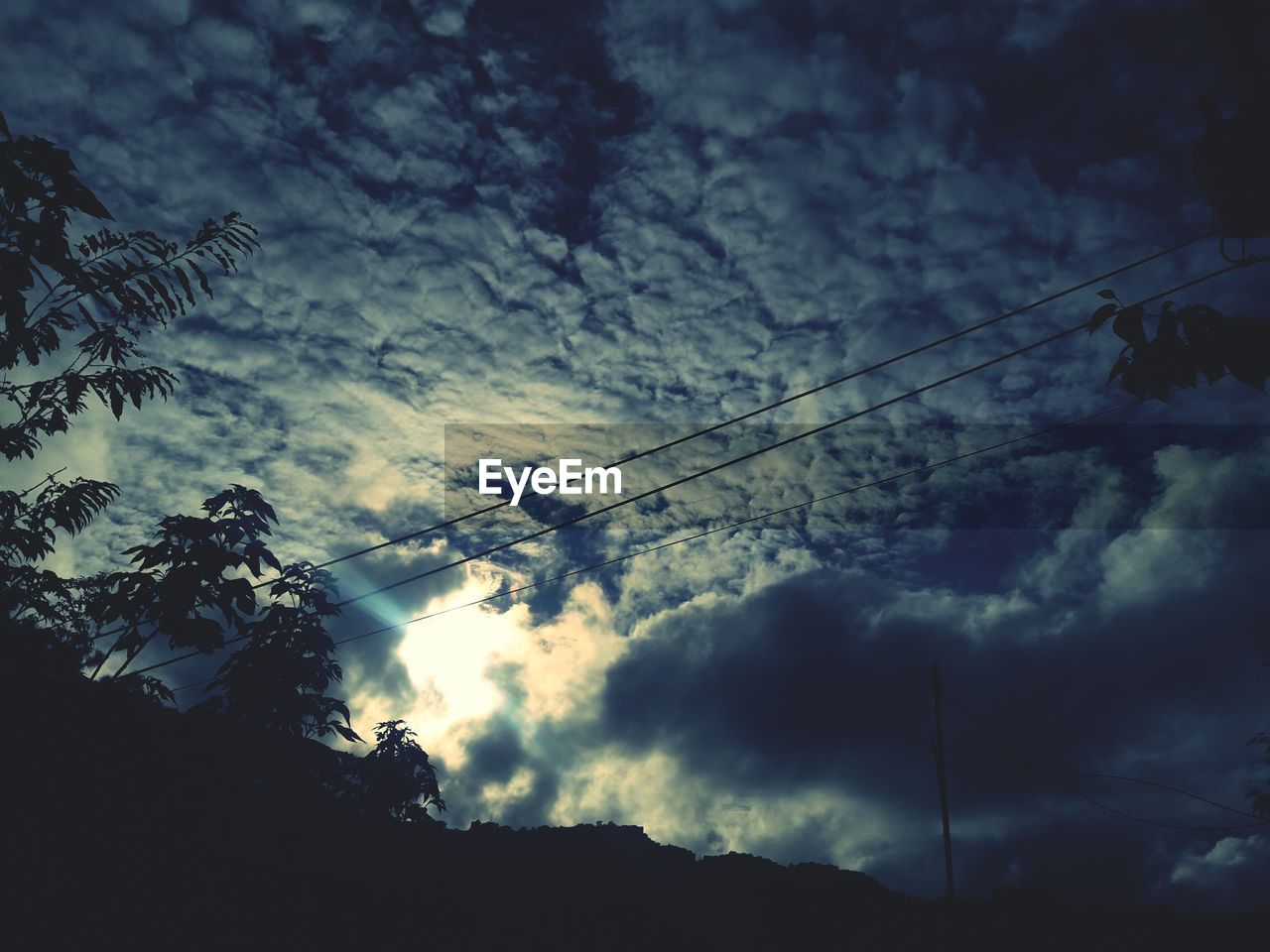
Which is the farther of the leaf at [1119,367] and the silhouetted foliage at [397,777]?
the silhouetted foliage at [397,777]

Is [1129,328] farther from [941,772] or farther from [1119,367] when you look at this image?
[941,772]

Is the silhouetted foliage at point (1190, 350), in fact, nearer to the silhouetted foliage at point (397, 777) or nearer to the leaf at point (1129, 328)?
the leaf at point (1129, 328)

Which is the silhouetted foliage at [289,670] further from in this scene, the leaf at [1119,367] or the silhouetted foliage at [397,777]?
the leaf at [1119,367]

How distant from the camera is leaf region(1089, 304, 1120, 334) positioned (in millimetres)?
1836

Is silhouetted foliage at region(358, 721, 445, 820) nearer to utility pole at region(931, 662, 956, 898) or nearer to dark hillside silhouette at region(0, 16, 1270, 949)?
dark hillside silhouette at region(0, 16, 1270, 949)

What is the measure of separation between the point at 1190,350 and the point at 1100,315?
0.23 meters

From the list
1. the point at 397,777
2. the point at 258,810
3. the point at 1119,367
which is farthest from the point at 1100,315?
the point at 397,777

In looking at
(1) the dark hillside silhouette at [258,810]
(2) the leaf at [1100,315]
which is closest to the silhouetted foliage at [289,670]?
(1) the dark hillside silhouette at [258,810]

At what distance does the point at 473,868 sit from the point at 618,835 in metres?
6.13

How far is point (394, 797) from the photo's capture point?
775 inches

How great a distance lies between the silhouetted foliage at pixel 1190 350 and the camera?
1.67 meters

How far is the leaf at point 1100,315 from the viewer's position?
→ 1836 mm

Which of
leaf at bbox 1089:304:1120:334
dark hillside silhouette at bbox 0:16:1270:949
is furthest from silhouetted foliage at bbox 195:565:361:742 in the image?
leaf at bbox 1089:304:1120:334

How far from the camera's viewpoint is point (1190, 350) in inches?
68.9
